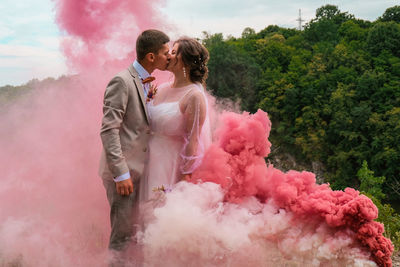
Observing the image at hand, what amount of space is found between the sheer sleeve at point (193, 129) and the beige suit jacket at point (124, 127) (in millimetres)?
385

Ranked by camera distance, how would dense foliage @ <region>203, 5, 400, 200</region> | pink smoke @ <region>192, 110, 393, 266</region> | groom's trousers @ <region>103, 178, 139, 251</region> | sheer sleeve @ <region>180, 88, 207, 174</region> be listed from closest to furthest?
pink smoke @ <region>192, 110, 393, 266</region> < sheer sleeve @ <region>180, 88, 207, 174</region> < groom's trousers @ <region>103, 178, 139, 251</region> < dense foliage @ <region>203, 5, 400, 200</region>

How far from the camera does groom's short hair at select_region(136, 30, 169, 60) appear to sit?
383cm

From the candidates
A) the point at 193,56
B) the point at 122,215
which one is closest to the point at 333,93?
the point at 193,56

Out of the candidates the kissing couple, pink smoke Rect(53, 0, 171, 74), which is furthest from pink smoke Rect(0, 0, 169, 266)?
the kissing couple

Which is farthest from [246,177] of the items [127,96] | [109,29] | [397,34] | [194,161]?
[397,34]

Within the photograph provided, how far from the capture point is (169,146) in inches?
156

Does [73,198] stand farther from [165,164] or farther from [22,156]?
[165,164]

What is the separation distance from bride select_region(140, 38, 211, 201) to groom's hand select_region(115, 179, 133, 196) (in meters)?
0.30

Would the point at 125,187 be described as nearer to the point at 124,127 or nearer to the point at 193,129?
the point at 124,127

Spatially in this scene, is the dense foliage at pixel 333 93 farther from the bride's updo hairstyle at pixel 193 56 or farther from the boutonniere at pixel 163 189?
the boutonniere at pixel 163 189

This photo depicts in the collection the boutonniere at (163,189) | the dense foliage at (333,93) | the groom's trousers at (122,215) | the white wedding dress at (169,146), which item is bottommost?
the dense foliage at (333,93)

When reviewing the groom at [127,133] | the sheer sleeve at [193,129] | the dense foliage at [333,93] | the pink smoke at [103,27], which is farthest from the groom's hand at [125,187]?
the dense foliage at [333,93]

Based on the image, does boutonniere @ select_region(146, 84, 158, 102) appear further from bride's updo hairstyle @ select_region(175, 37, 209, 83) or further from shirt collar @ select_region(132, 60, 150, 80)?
bride's updo hairstyle @ select_region(175, 37, 209, 83)

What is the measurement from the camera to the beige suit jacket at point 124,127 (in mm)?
3564
